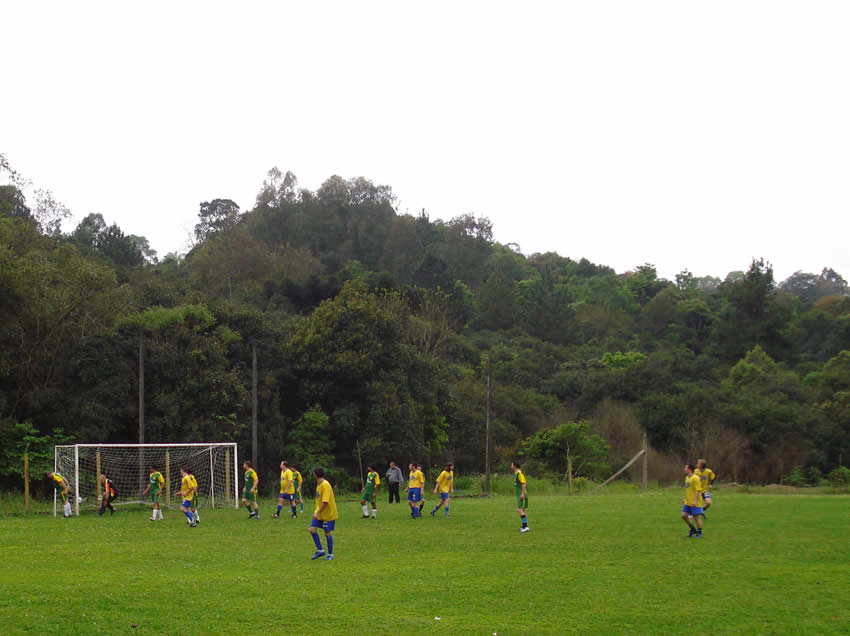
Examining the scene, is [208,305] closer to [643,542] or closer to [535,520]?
[535,520]

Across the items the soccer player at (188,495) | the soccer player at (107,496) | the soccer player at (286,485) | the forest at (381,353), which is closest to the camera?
the soccer player at (188,495)

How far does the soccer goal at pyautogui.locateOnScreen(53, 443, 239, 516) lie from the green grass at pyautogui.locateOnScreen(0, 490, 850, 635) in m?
7.64

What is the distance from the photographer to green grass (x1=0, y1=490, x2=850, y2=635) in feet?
34.2

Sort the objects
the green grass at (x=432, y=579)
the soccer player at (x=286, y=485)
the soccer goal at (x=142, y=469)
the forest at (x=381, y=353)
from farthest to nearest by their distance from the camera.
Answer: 1. the forest at (x=381, y=353)
2. the soccer goal at (x=142, y=469)
3. the soccer player at (x=286, y=485)
4. the green grass at (x=432, y=579)

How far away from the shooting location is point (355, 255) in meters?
96.0

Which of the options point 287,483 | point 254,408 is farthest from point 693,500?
point 254,408

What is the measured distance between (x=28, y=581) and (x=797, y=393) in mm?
61538

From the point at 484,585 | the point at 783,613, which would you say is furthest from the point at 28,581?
the point at 783,613

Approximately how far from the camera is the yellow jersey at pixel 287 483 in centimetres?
2605

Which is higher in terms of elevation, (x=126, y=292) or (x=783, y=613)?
(x=126, y=292)

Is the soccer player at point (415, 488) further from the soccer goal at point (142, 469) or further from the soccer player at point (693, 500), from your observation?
the soccer goal at point (142, 469)

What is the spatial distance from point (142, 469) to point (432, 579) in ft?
74.7

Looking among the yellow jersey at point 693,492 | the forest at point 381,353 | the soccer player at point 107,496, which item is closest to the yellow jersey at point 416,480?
the yellow jersey at point 693,492

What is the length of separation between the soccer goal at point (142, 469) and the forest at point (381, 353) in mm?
5239
